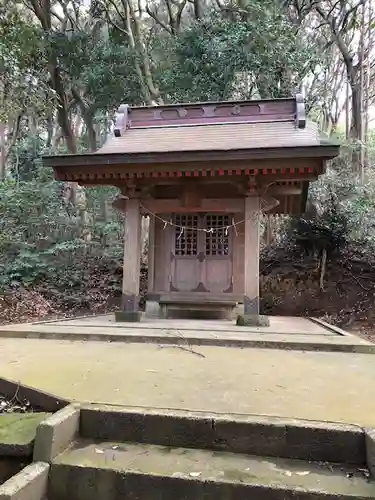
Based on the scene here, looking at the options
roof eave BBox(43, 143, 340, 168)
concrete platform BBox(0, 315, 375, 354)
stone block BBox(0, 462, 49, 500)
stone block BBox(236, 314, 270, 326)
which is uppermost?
roof eave BBox(43, 143, 340, 168)

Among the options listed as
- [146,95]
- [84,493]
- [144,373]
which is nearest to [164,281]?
[144,373]

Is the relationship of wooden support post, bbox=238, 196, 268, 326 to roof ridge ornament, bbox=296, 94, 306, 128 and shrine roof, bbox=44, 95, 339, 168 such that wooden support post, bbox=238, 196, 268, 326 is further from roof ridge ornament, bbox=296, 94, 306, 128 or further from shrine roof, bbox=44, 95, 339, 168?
roof ridge ornament, bbox=296, 94, 306, 128

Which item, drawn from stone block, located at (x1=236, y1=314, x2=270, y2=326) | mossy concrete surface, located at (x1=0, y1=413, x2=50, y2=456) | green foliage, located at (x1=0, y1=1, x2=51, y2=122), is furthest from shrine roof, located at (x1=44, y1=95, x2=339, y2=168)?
mossy concrete surface, located at (x1=0, y1=413, x2=50, y2=456)

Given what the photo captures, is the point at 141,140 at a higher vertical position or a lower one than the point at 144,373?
higher

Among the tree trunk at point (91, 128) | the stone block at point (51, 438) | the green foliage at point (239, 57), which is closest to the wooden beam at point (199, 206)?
the green foliage at point (239, 57)

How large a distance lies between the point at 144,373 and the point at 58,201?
12899mm

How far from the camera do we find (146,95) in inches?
636

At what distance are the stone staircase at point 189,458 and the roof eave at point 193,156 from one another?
5.57 meters

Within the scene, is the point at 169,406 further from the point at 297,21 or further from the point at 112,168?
the point at 297,21

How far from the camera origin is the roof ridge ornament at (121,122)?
404 inches

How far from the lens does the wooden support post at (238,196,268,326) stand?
26.8ft

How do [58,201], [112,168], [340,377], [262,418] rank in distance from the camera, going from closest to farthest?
[262,418] < [340,377] < [112,168] < [58,201]

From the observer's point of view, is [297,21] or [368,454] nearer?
[368,454]

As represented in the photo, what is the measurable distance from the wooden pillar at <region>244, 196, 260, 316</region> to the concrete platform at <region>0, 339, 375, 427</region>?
7.58 ft
